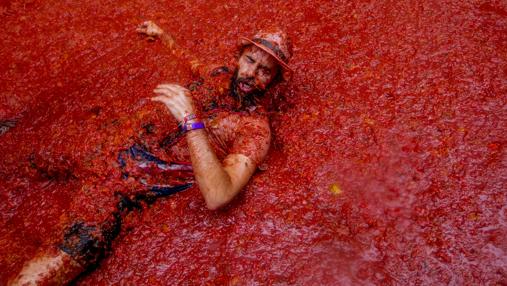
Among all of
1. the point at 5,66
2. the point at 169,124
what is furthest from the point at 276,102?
the point at 5,66

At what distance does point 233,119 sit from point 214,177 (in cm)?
73

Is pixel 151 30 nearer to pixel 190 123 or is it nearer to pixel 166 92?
pixel 166 92

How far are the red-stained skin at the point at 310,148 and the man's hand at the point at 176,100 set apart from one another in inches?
19.7

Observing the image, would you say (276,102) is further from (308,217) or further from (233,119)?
(308,217)

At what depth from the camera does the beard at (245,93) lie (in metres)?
2.83

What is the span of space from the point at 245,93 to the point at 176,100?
0.65 m

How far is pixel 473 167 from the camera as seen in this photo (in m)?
2.75

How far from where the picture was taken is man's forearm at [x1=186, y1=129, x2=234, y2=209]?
2.28 metres

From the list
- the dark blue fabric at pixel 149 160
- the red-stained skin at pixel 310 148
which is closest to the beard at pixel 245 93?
the red-stained skin at pixel 310 148

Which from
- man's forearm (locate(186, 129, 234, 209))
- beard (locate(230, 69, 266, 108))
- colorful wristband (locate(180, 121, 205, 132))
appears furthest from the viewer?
beard (locate(230, 69, 266, 108))

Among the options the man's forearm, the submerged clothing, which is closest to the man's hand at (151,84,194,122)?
the man's forearm

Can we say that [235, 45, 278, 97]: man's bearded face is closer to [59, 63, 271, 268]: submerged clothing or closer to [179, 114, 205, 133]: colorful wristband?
[59, 63, 271, 268]: submerged clothing

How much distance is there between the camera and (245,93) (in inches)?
114

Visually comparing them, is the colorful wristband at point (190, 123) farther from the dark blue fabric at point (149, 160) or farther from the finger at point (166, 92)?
the dark blue fabric at point (149, 160)
